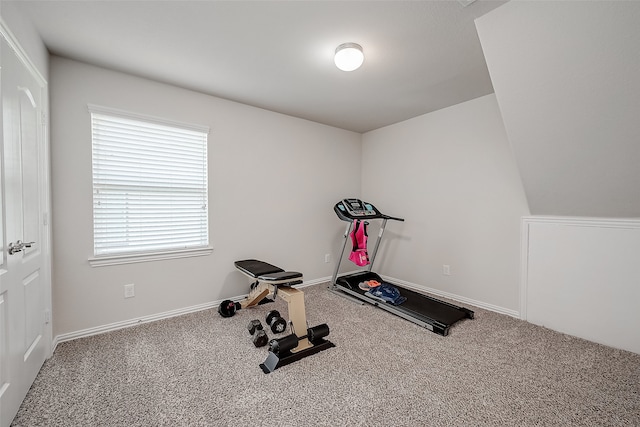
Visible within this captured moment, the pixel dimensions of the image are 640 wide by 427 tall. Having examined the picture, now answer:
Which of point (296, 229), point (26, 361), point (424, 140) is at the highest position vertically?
point (424, 140)

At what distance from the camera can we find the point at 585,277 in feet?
7.99

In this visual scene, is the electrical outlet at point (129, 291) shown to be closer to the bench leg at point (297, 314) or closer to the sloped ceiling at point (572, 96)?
the bench leg at point (297, 314)

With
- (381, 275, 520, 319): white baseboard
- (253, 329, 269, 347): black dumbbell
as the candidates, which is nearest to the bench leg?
(253, 329, 269, 347): black dumbbell

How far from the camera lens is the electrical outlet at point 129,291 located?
256 centimetres

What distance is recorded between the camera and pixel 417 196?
3727mm

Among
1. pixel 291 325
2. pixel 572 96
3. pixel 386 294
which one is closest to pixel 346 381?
pixel 291 325

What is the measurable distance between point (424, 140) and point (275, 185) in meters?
2.05

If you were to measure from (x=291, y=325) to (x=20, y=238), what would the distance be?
5.96ft

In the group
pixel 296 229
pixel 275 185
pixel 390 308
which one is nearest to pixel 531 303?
pixel 390 308

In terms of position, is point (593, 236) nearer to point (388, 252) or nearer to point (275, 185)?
point (388, 252)

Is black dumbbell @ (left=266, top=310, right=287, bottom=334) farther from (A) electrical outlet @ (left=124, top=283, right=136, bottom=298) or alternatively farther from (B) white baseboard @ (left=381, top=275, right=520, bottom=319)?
(B) white baseboard @ (left=381, top=275, right=520, bottom=319)

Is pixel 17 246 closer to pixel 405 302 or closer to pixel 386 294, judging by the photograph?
pixel 386 294

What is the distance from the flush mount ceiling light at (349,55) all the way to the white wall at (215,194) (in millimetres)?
1570

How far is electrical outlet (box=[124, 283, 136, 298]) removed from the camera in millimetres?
2561
